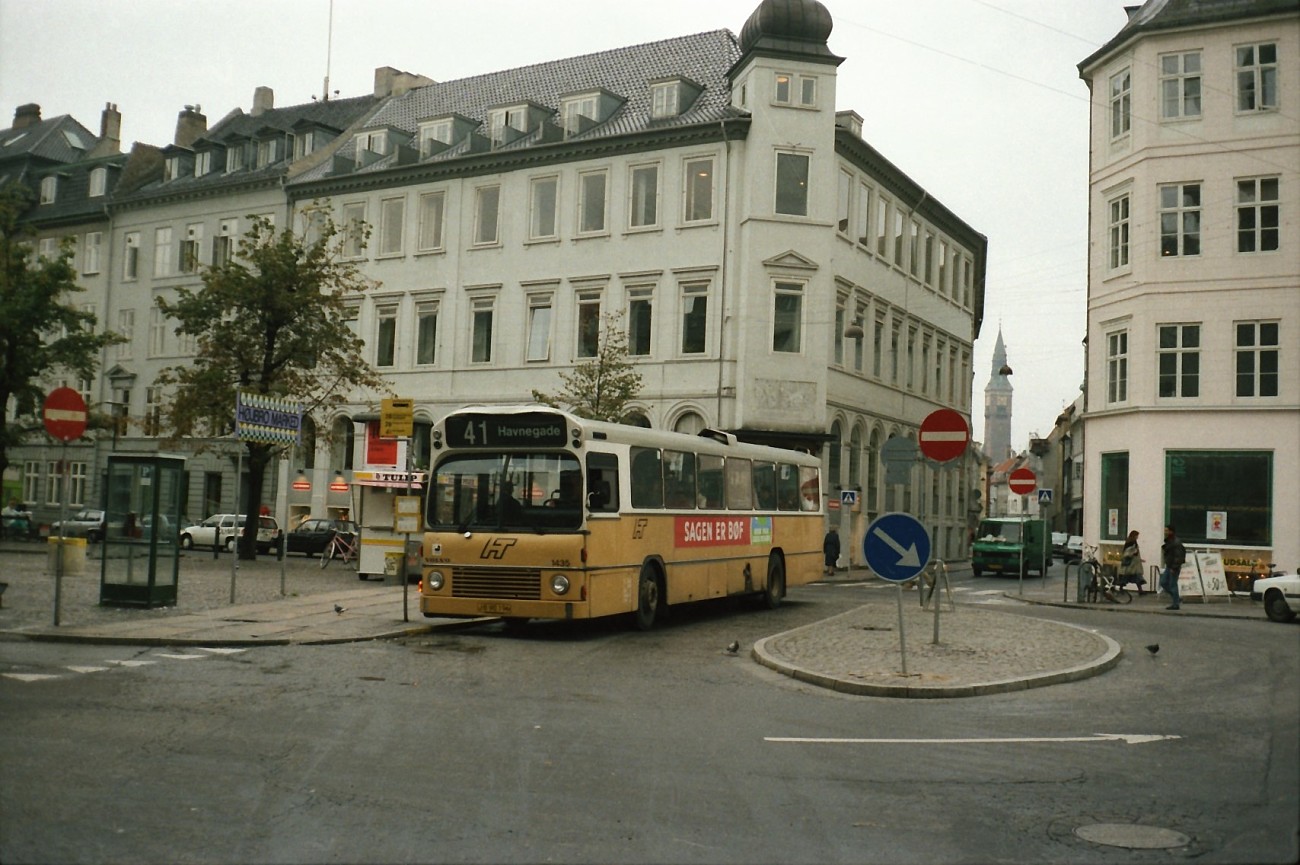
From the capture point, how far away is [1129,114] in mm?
3807

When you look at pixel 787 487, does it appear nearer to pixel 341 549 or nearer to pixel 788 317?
pixel 341 549

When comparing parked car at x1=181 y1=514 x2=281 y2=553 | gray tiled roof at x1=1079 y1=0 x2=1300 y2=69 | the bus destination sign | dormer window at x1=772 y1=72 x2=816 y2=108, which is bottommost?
parked car at x1=181 y1=514 x2=281 y2=553

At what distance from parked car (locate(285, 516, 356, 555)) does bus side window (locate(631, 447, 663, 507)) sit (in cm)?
2973

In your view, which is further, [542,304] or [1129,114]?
[542,304]

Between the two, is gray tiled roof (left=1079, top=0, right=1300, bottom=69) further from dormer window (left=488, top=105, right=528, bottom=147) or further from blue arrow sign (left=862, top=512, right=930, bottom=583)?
dormer window (left=488, top=105, right=528, bottom=147)

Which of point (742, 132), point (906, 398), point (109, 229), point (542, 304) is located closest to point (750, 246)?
A: point (742, 132)

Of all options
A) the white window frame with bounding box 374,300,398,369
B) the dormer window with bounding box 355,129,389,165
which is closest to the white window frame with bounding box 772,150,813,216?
the white window frame with bounding box 374,300,398,369

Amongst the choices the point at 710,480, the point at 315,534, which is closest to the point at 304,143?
the point at 315,534

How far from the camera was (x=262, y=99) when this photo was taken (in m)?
65.5

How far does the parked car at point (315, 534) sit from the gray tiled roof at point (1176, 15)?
44.3 meters

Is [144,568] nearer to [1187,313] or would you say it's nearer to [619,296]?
[1187,313]

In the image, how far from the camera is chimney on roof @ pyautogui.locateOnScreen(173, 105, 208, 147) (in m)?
65.2

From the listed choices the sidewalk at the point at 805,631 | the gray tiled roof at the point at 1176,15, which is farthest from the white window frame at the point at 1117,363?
the sidewalk at the point at 805,631

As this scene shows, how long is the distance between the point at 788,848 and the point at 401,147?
47.0 meters
